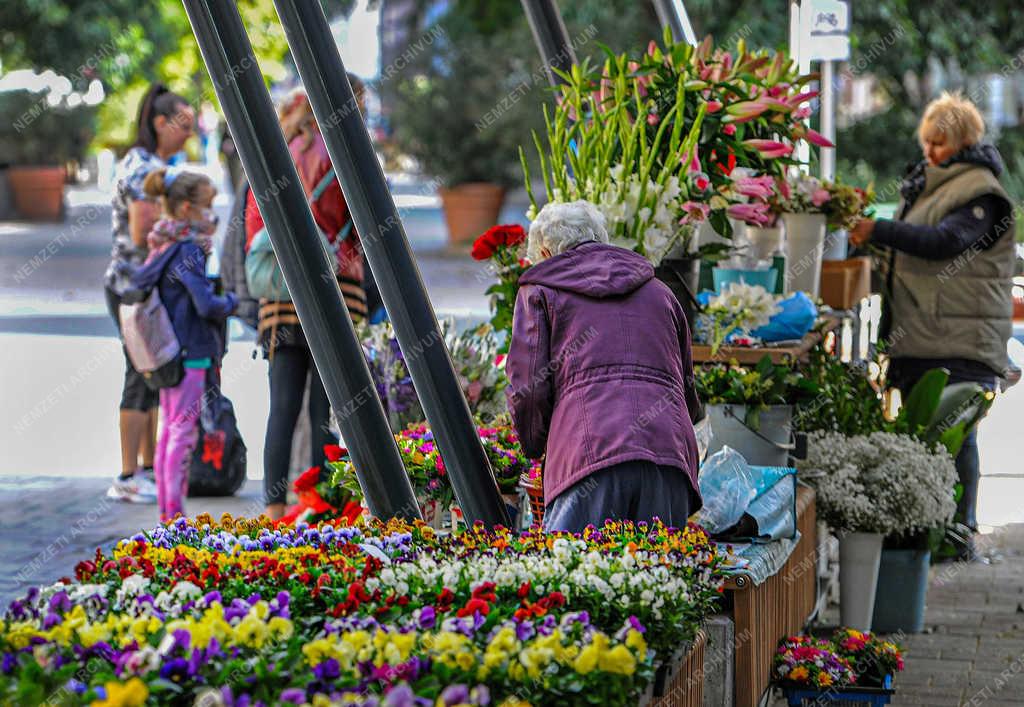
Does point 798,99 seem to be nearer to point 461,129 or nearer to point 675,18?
point 675,18

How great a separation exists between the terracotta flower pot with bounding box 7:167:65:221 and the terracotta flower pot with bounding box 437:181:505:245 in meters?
6.75

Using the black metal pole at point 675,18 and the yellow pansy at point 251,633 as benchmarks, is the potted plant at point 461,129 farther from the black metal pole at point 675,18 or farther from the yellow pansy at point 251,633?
the yellow pansy at point 251,633

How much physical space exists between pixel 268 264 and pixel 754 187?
224 cm

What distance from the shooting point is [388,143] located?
2345 centimetres

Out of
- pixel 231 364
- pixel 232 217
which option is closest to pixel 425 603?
pixel 232 217

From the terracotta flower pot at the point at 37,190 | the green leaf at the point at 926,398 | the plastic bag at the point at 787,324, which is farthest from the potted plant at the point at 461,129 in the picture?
the plastic bag at the point at 787,324

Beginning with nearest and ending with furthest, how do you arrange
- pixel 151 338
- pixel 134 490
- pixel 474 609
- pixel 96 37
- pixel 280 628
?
pixel 280 628, pixel 474 609, pixel 151 338, pixel 134 490, pixel 96 37

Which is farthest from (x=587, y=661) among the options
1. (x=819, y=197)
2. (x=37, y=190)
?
(x=37, y=190)

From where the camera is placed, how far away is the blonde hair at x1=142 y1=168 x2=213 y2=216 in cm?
667

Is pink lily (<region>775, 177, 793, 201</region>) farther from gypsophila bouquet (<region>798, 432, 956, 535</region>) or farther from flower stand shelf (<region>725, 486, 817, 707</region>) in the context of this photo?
flower stand shelf (<region>725, 486, 817, 707</region>)

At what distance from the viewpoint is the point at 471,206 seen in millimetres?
21328

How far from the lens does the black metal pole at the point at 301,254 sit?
381 cm

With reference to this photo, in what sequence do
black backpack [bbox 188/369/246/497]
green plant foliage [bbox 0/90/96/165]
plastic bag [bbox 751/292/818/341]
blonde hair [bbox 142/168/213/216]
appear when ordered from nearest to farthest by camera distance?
plastic bag [bbox 751/292/818/341]
blonde hair [bbox 142/168/213/216]
black backpack [bbox 188/369/246/497]
green plant foliage [bbox 0/90/96/165]

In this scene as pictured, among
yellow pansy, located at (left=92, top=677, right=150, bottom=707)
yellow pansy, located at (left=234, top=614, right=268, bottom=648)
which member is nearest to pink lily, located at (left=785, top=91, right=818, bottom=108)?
yellow pansy, located at (left=234, top=614, right=268, bottom=648)
